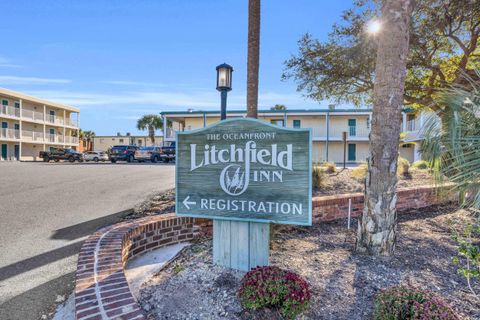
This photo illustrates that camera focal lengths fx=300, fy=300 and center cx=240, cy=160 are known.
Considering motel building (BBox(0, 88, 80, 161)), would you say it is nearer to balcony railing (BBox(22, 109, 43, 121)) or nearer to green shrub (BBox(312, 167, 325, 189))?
balcony railing (BBox(22, 109, 43, 121))

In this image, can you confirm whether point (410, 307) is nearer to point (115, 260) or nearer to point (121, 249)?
point (115, 260)

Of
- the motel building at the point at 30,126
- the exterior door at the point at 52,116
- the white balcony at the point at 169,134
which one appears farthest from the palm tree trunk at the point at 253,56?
the exterior door at the point at 52,116

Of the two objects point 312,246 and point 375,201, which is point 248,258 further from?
point 375,201

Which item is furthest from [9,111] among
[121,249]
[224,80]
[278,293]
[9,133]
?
[278,293]

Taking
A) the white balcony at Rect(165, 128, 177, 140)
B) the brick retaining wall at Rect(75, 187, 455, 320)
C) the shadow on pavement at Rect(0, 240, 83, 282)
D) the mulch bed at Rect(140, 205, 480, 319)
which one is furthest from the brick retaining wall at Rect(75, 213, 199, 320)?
the white balcony at Rect(165, 128, 177, 140)

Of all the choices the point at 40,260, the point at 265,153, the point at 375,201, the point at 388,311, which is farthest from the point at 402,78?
the point at 40,260

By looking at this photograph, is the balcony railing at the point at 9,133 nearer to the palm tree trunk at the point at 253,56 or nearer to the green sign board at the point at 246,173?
the palm tree trunk at the point at 253,56

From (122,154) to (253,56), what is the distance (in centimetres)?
2527

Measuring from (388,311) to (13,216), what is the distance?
6924 millimetres

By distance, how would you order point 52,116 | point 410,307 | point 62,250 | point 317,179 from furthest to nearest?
1. point 52,116
2. point 317,179
3. point 62,250
4. point 410,307

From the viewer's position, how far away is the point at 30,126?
117 feet

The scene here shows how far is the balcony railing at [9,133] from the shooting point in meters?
31.3

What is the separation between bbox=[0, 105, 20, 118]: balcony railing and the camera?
31750 mm

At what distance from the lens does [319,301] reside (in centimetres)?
281
